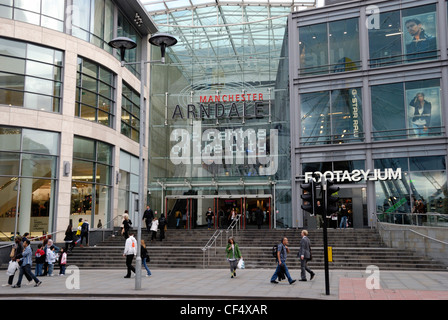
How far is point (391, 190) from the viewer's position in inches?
1095

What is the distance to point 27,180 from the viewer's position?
75.4 ft

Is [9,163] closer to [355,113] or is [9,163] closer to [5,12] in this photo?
[5,12]

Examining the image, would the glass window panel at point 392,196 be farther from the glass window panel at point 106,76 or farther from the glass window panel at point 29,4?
the glass window panel at point 29,4

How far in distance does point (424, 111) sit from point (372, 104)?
3201 mm

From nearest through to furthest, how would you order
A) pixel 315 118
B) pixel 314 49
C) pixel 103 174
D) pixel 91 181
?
1. pixel 91 181
2. pixel 103 174
3. pixel 315 118
4. pixel 314 49

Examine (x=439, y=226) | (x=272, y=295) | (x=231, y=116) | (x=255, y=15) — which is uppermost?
(x=255, y=15)

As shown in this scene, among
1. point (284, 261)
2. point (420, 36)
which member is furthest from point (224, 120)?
point (284, 261)

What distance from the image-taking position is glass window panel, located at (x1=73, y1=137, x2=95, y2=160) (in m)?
25.5

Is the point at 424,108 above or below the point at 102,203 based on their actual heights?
above

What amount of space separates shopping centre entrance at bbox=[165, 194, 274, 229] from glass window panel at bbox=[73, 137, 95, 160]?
318 inches

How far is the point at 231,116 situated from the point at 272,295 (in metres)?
22.2
